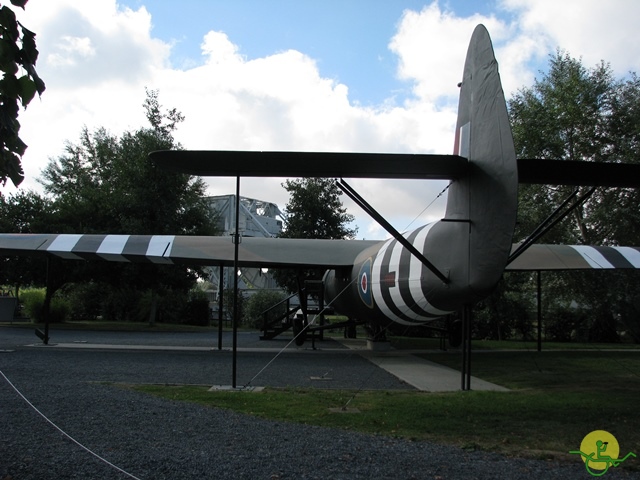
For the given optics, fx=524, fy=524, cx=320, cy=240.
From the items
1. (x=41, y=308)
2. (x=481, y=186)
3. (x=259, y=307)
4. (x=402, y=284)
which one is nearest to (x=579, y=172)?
(x=481, y=186)

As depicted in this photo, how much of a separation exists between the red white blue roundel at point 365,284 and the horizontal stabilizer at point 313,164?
20.8ft

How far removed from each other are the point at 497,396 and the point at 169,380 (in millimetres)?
5469

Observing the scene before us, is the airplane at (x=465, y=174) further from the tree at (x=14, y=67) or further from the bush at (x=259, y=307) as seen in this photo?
the bush at (x=259, y=307)

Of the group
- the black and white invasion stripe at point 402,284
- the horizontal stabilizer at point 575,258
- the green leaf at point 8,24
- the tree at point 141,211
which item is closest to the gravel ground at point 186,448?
the green leaf at point 8,24

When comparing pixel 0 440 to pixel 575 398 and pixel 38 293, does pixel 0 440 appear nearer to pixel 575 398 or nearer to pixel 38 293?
pixel 575 398

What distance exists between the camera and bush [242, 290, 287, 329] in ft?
92.4

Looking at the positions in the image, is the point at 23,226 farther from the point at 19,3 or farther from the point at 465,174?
the point at 19,3

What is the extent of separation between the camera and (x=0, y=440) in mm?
4875

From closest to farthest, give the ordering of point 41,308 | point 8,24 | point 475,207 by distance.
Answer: point 8,24 < point 475,207 < point 41,308

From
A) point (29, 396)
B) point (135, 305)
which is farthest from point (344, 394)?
point (135, 305)

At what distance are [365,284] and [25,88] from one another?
38.4 ft

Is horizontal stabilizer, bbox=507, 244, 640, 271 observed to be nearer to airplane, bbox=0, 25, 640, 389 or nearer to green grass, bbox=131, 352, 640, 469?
green grass, bbox=131, 352, 640, 469

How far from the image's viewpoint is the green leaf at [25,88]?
8.72 ft

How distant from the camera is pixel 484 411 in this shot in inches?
274
